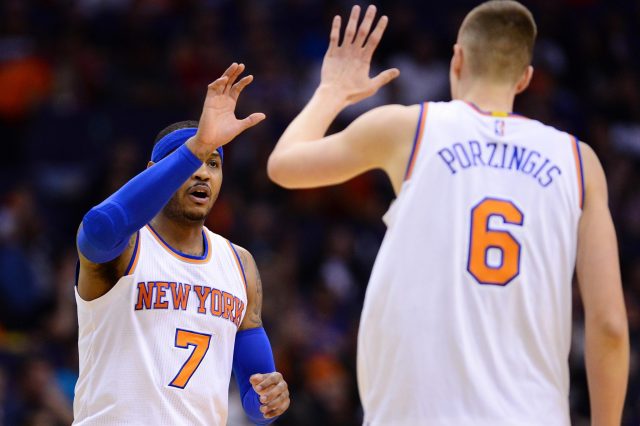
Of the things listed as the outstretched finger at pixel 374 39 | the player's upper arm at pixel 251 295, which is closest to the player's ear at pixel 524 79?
the outstretched finger at pixel 374 39

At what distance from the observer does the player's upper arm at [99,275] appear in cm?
467

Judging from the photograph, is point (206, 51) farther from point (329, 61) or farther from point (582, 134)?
point (329, 61)

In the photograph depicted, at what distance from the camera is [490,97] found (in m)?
3.86

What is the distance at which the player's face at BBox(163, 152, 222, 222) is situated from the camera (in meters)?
5.12

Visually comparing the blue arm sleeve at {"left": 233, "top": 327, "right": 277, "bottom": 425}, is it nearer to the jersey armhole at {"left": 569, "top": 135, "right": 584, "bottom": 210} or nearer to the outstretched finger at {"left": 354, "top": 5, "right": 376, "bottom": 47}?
the outstretched finger at {"left": 354, "top": 5, "right": 376, "bottom": 47}

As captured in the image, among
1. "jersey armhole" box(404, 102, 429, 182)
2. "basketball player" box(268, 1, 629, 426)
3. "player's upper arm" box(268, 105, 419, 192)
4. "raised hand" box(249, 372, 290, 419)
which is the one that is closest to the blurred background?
"raised hand" box(249, 372, 290, 419)

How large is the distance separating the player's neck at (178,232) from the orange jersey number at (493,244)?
1.92 metres

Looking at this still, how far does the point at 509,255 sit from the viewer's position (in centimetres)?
362

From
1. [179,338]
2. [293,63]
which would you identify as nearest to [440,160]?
[179,338]

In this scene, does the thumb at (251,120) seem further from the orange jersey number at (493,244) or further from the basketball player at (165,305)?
the orange jersey number at (493,244)

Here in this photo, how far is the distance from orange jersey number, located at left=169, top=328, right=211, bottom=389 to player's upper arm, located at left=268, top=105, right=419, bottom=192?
120 centimetres

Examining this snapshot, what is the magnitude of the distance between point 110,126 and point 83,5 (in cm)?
231

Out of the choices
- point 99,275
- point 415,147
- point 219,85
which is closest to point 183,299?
point 99,275

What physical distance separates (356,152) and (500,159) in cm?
52
